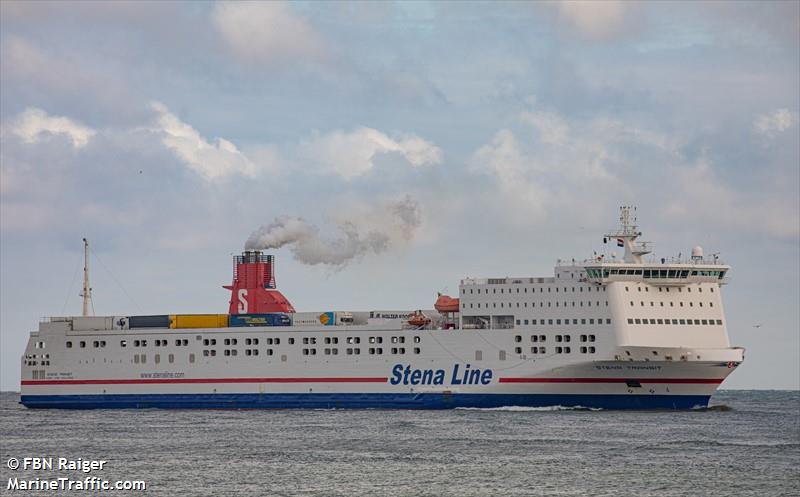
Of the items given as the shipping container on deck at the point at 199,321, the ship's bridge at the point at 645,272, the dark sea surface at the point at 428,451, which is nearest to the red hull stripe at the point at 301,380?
the dark sea surface at the point at 428,451

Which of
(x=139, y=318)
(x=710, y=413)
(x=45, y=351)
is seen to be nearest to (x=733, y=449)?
(x=710, y=413)

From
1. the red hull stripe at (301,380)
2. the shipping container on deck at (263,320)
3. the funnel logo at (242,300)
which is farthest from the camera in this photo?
the funnel logo at (242,300)

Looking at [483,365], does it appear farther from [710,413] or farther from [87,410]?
[87,410]

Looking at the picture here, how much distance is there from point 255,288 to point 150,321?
545cm

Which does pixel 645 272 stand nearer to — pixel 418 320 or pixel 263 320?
pixel 418 320

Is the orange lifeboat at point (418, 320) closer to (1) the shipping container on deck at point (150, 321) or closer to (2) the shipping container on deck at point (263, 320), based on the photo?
(2) the shipping container on deck at point (263, 320)

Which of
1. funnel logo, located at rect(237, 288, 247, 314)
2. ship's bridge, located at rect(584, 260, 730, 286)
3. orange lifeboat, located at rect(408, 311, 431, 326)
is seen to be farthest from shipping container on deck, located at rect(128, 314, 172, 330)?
ship's bridge, located at rect(584, 260, 730, 286)

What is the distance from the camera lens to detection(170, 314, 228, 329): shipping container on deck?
6156 cm

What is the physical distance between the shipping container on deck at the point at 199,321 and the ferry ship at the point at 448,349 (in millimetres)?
78

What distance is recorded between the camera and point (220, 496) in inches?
1265

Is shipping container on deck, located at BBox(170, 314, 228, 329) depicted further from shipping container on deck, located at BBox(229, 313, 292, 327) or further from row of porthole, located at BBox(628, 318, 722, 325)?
row of porthole, located at BBox(628, 318, 722, 325)

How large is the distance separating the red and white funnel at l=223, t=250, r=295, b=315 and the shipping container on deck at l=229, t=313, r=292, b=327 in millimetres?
2045

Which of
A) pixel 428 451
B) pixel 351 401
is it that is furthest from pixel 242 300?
pixel 428 451

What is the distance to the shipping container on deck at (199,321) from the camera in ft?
202
